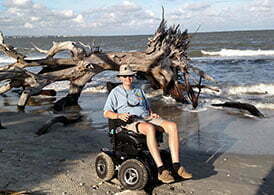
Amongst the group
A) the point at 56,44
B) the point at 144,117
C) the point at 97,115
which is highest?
the point at 56,44

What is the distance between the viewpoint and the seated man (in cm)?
402

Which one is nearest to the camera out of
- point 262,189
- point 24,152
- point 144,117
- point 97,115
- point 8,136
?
point 262,189

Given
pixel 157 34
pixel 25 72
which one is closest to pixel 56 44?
pixel 25 72

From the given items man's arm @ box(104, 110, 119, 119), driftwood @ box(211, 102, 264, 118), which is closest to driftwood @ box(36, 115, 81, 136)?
man's arm @ box(104, 110, 119, 119)

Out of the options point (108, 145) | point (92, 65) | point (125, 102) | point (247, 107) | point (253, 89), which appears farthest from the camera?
point (253, 89)

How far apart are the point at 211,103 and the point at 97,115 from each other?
13.1 ft

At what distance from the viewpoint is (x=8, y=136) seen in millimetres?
6395

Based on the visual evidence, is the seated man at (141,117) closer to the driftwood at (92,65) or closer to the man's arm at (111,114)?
the man's arm at (111,114)

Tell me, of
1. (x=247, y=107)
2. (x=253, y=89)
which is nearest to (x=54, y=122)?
(x=247, y=107)

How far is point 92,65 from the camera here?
32.2 feet

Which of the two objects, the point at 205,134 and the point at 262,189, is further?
the point at 205,134

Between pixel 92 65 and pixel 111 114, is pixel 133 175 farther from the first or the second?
pixel 92 65

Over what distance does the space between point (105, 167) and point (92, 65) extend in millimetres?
5930

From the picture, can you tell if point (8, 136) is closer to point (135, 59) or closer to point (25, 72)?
point (25, 72)
